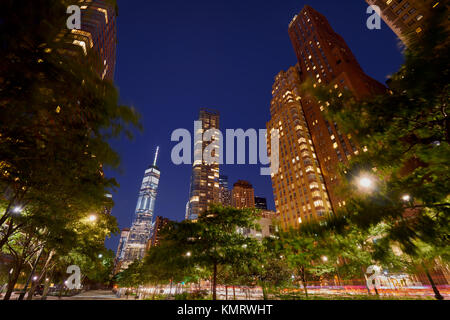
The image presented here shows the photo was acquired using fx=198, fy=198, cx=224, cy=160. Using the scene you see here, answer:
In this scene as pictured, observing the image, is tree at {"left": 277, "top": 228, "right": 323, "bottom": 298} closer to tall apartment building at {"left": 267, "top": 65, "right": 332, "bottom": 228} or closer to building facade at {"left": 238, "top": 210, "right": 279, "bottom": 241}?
building facade at {"left": 238, "top": 210, "right": 279, "bottom": 241}

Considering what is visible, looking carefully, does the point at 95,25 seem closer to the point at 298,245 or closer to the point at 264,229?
the point at 298,245

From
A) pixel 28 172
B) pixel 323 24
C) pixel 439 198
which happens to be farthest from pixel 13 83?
pixel 323 24

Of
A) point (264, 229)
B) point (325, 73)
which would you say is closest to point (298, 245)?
point (264, 229)

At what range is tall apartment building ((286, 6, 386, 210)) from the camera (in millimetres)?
79081

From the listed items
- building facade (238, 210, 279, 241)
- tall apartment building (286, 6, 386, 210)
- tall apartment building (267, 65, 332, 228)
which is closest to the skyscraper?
building facade (238, 210, 279, 241)

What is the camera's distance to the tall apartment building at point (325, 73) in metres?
79.1

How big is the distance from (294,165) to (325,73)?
45.9 m

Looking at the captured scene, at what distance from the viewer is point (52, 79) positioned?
10.7 feet

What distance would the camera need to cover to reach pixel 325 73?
307ft

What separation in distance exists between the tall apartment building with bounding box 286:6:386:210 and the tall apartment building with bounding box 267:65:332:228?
3615mm

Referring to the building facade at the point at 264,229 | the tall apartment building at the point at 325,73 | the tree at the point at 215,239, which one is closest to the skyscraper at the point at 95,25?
the building facade at the point at 264,229

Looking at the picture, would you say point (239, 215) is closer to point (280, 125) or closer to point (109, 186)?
point (109, 186)

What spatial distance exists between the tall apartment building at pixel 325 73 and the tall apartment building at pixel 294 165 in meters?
3.62

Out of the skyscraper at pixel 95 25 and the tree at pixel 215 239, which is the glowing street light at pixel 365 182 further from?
the tree at pixel 215 239
